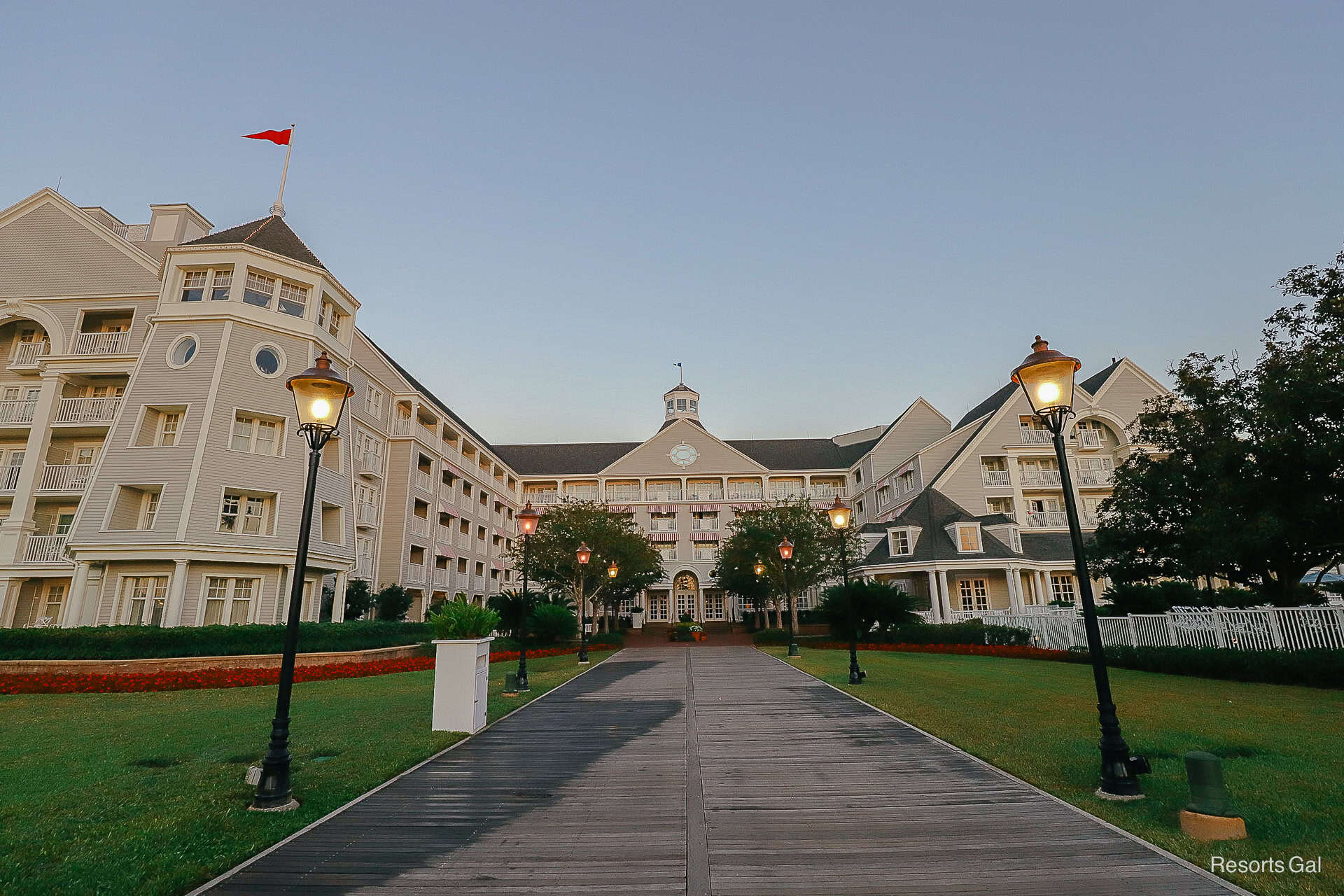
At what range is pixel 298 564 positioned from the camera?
737 cm

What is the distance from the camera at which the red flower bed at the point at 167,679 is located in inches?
640

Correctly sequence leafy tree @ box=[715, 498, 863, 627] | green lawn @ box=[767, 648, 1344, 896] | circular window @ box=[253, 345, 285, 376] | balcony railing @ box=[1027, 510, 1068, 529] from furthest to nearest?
balcony railing @ box=[1027, 510, 1068, 529], leafy tree @ box=[715, 498, 863, 627], circular window @ box=[253, 345, 285, 376], green lawn @ box=[767, 648, 1344, 896]

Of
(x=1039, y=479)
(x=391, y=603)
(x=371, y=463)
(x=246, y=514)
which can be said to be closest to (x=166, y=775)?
(x=246, y=514)

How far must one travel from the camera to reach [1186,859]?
4719 mm

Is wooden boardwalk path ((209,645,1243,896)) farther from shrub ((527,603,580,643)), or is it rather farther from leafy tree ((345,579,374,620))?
leafy tree ((345,579,374,620))

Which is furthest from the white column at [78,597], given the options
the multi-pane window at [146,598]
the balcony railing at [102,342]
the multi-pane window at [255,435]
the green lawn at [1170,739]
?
the green lawn at [1170,739]

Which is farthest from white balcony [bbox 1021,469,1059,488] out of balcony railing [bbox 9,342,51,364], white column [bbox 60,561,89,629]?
balcony railing [bbox 9,342,51,364]

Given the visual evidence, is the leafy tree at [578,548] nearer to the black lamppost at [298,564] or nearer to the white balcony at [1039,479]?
the black lamppost at [298,564]

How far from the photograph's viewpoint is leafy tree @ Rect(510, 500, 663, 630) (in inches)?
1276

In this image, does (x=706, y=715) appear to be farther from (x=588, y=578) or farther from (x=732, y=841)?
(x=588, y=578)

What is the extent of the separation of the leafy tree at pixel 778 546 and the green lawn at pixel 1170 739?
16.6 meters

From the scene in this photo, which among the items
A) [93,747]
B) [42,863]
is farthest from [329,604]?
[42,863]

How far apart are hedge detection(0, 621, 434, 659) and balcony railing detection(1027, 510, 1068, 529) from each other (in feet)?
123

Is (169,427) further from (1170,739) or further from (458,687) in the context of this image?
(1170,739)
